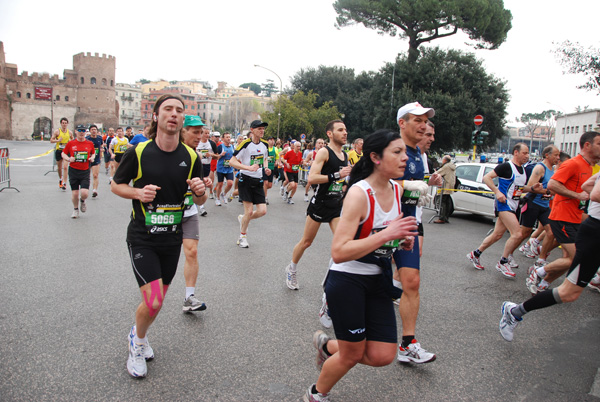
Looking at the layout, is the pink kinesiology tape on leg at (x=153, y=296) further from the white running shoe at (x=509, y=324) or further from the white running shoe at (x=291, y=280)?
the white running shoe at (x=509, y=324)

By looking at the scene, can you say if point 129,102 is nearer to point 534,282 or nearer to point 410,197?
point 534,282

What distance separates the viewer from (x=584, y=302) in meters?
5.45

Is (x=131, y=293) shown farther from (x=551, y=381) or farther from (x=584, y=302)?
(x=584, y=302)

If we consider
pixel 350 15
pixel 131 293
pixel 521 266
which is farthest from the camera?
pixel 350 15

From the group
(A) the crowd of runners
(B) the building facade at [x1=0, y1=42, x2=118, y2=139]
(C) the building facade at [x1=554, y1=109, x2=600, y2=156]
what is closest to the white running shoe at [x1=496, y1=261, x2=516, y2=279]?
(A) the crowd of runners

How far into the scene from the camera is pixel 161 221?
3264mm

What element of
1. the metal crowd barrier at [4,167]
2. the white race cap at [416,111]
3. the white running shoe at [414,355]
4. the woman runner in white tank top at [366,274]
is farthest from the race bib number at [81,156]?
the woman runner in white tank top at [366,274]

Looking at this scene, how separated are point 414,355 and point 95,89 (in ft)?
321

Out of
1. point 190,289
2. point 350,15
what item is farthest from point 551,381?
point 350,15

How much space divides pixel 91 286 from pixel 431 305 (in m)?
3.94

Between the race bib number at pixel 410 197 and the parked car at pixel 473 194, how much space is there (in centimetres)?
858

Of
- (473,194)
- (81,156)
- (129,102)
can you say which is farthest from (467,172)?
(129,102)

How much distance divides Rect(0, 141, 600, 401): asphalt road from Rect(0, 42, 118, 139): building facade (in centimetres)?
9027

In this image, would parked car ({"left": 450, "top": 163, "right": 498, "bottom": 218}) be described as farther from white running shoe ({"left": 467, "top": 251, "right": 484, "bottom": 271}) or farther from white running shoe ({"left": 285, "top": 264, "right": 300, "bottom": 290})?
white running shoe ({"left": 285, "top": 264, "right": 300, "bottom": 290})
